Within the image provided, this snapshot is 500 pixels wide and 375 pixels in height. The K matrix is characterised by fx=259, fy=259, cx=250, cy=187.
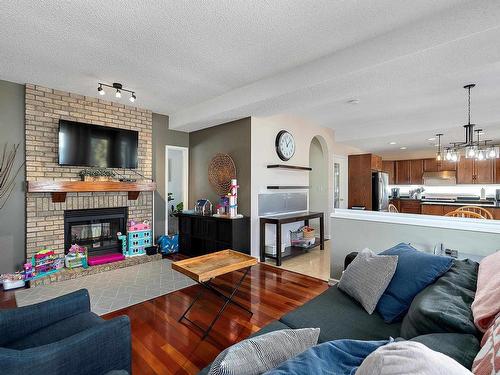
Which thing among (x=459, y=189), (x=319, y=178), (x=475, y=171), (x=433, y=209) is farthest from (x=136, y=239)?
(x=459, y=189)

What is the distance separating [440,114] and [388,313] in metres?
4.37

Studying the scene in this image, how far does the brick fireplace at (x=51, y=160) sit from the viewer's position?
3.62 m

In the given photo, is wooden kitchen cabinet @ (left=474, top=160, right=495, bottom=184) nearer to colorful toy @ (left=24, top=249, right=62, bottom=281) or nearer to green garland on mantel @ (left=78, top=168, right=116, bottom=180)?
green garland on mantel @ (left=78, top=168, right=116, bottom=180)

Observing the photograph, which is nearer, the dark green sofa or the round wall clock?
the dark green sofa

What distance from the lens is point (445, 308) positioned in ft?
4.04

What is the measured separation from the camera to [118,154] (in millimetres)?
4309

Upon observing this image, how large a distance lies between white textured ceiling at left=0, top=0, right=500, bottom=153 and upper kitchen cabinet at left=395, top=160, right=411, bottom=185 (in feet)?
14.9

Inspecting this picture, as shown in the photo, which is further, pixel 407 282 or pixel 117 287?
pixel 117 287

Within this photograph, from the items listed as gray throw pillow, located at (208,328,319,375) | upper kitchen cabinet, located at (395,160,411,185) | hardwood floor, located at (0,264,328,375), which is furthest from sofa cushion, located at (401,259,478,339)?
A: upper kitchen cabinet, located at (395,160,411,185)

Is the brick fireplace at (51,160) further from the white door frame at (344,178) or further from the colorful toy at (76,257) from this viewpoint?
the white door frame at (344,178)

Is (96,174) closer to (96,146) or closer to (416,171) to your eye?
(96,146)

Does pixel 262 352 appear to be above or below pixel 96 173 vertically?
below

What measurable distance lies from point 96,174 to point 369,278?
406 centimetres

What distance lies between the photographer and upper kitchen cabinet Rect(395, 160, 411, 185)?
8.36 meters
